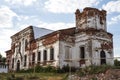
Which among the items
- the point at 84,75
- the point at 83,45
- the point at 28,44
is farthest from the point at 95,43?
the point at 28,44

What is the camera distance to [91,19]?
26.8m

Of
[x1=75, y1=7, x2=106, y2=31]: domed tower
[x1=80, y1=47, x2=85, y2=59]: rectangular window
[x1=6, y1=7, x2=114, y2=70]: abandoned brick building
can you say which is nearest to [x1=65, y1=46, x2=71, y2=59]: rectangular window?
[x1=6, y1=7, x2=114, y2=70]: abandoned brick building

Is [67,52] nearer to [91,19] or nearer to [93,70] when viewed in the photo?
[91,19]

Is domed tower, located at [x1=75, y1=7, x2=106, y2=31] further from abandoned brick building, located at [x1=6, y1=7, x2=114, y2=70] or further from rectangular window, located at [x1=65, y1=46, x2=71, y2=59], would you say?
rectangular window, located at [x1=65, y1=46, x2=71, y2=59]

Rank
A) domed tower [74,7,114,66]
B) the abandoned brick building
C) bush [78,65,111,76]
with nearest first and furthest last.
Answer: bush [78,65,111,76] < domed tower [74,7,114,66] < the abandoned brick building

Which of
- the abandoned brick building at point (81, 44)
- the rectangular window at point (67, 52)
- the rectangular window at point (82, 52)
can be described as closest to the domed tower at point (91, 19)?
the abandoned brick building at point (81, 44)

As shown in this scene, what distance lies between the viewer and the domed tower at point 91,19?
1053 inches

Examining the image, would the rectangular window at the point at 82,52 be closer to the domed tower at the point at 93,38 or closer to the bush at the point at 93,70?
the domed tower at the point at 93,38

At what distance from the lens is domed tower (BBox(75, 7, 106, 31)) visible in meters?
26.8

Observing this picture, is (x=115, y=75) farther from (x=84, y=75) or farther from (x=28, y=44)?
(x=28, y=44)

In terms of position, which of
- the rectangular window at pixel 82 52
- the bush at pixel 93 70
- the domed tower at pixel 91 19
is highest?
the domed tower at pixel 91 19

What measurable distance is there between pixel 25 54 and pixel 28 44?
2.02m

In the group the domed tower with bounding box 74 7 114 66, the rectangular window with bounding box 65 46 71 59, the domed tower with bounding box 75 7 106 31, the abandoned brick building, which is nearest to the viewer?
the domed tower with bounding box 74 7 114 66

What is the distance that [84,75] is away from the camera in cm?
1672
